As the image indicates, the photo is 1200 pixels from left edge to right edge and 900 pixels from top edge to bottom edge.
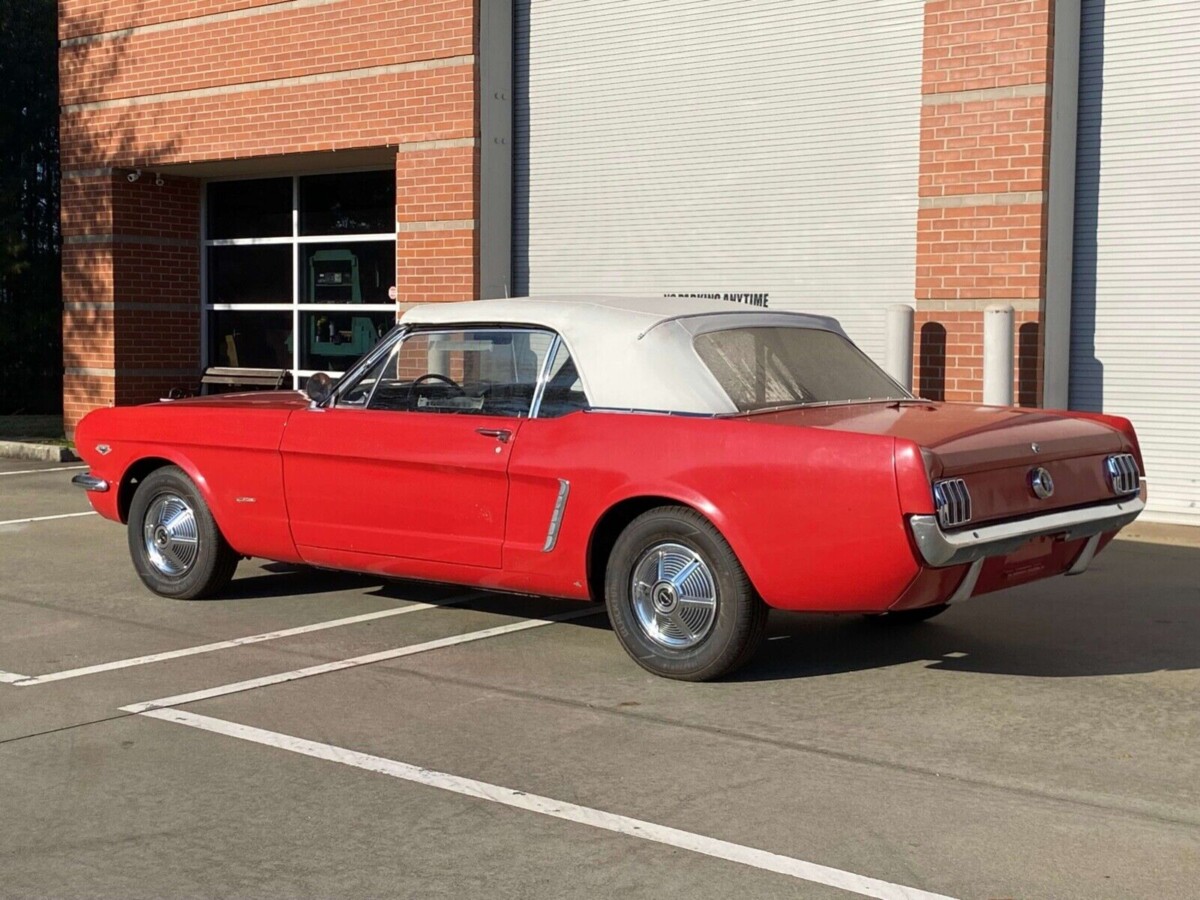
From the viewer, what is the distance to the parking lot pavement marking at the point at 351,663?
5.84 meters

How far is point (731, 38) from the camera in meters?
12.8

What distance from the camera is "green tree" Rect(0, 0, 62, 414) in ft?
68.8

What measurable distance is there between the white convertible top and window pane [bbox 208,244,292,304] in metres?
10.2

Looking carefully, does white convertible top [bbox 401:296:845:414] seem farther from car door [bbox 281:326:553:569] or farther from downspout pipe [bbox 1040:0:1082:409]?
downspout pipe [bbox 1040:0:1082:409]

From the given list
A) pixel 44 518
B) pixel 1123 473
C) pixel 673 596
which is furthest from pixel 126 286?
pixel 1123 473

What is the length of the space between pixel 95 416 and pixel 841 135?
6.47 m

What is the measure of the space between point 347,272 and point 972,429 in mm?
11217

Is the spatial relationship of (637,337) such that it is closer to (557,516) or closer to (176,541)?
(557,516)

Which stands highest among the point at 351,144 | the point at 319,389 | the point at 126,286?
the point at 351,144

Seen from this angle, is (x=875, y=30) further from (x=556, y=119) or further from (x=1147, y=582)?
(x=1147, y=582)

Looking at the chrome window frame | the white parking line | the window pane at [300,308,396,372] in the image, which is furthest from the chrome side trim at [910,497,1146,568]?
the white parking line

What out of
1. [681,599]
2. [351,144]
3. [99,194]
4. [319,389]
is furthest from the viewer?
[99,194]

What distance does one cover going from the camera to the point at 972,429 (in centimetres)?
589

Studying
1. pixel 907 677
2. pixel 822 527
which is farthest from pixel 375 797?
pixel 907 677
